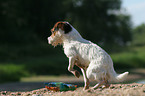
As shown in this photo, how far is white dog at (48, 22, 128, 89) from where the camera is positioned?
531cm

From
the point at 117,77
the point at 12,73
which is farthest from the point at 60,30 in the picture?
the point at 12,73

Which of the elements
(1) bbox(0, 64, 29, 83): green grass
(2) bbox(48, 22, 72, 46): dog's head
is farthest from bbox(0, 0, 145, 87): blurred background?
(2) bbox(48, 22, 72, 46): dog's head

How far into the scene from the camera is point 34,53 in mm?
33688

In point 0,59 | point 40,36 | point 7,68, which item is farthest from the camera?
point 40,36

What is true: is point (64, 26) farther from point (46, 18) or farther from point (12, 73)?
point (46, 18)

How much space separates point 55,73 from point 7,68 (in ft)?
17.7

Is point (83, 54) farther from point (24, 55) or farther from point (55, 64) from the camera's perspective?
point (24, 55)

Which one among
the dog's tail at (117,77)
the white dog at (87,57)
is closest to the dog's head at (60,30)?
the white dog at (87,57)

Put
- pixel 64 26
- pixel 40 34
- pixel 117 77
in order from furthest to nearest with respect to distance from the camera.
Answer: pixel 40 34
pixel 64 26
pixel 117 77

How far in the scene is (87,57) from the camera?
5461 millimetres

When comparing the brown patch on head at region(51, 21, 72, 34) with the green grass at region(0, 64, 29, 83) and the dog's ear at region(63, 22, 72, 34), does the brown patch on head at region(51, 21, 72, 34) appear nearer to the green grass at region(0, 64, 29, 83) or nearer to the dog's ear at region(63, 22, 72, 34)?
the dog's ear at region(63, 22, 72, 34)

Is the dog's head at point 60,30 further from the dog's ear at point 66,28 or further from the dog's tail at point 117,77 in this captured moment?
the dog's tail at point 117,77

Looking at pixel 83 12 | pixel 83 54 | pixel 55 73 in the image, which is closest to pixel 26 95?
pixel 83 54

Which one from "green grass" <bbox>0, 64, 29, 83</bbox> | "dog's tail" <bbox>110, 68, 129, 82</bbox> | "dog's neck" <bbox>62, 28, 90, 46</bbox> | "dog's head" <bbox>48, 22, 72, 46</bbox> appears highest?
"green grass" <bbox>0, 64, 29, 83</bbox>
